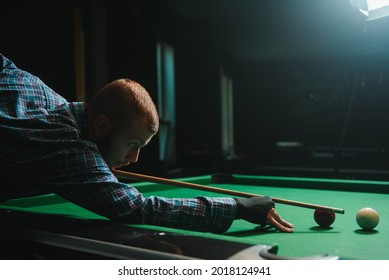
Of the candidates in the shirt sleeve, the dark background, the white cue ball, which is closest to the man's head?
the shirt sleeve

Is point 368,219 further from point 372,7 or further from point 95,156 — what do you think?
point 372,7

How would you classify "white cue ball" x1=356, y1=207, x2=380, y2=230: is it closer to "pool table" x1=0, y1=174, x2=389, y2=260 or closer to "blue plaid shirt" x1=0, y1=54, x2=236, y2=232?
"pool table" x1=0, y1=174, x2=389, y2=260

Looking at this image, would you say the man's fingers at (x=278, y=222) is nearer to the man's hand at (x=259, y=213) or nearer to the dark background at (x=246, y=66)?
the man's hand at (x=259, y=213)

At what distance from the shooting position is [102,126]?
1545 mm

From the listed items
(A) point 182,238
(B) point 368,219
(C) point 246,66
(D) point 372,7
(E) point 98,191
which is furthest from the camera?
(C) point 246,66

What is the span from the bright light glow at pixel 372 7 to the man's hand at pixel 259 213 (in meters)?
1.56

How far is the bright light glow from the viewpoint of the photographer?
8.43 feet

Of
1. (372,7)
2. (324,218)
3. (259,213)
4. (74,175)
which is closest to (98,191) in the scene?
(74,175)

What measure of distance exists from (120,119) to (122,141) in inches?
3.2

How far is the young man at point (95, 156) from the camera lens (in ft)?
4.40

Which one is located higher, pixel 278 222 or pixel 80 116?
pixel 80 116

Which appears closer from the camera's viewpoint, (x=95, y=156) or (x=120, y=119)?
(x=95, y=156)
